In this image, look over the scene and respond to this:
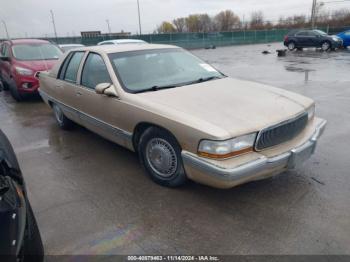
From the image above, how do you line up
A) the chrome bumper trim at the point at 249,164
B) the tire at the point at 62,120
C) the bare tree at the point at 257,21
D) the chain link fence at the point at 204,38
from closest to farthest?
the chrome bumper trim at the point at 249,164 → the tire at the point at 62,120 → the chain link fence at the point at 204,38 → the bare tree at the point at 257,21

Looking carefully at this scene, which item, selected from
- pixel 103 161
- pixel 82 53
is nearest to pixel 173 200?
pixel 103 161

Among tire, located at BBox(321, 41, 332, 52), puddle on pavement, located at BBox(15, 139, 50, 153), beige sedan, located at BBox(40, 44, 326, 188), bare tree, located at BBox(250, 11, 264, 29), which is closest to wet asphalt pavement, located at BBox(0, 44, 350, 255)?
puddle on pavement, located at BBox(15, 139, 50, 153)

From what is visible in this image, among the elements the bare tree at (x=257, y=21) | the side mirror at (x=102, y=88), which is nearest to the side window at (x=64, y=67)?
the side mirror at (x=102, y=88)

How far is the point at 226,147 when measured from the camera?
258cm

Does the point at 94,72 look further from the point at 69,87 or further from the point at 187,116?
the point at 187,116

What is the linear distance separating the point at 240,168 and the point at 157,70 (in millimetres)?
1913

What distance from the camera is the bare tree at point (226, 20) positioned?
76688 millimetres

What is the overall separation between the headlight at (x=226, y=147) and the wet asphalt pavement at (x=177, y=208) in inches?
24.6

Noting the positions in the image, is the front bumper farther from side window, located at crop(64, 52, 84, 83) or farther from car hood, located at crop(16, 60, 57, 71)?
car hood, located at crop(16, 60, 57, 71)

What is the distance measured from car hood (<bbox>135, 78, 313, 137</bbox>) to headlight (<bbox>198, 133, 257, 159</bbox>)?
Answer: 0.08 meters

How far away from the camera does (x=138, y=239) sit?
2533mm

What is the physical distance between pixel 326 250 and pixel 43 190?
9.68 ft

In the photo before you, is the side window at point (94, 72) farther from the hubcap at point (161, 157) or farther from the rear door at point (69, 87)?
the hubcap at point (161, 157)

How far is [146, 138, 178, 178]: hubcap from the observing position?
3.13 meters
